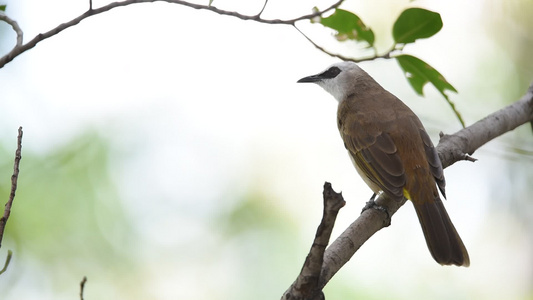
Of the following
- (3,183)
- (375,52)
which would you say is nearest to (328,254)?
(375,52)

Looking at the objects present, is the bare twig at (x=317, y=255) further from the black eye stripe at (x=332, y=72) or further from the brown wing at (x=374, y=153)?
the black eye stripe at (x=332, y=72)

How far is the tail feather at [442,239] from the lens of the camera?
3754 millimetres

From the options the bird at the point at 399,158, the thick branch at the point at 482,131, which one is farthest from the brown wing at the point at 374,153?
the thick branch at the point at 482,131

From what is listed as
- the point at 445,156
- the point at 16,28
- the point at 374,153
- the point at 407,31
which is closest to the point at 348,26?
the point at 407,31

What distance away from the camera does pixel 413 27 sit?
361 centimetres

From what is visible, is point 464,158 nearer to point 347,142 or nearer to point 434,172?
point 434,172

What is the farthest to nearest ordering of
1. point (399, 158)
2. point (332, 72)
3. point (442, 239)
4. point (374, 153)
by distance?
1. point (332, 72)
2. point (374, 153)
3. point (399, 158)
4. point (442, 239)

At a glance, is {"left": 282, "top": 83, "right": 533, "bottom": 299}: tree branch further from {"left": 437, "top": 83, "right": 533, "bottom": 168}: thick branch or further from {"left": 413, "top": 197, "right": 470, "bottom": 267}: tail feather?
{"left": 413, "top": 197, "right": 470, "bottom": 267}: tail feather

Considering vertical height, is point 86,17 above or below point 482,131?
below

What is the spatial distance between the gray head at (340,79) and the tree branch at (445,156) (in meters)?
1.13

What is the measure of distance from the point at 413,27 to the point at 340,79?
1888mm

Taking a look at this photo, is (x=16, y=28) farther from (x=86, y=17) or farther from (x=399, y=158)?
(x=399, y=158)

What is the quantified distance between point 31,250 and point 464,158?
4.78 m

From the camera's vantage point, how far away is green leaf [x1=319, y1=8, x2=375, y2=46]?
3.46 m
